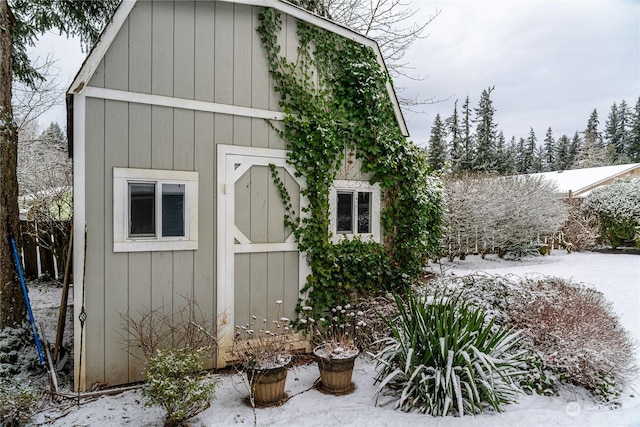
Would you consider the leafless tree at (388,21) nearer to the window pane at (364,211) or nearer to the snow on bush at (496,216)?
the snow on bush at (496,216)

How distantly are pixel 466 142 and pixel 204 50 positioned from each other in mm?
27651

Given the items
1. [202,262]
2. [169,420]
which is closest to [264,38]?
[202,262]

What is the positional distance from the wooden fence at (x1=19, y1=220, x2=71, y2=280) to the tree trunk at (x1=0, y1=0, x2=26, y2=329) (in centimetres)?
455

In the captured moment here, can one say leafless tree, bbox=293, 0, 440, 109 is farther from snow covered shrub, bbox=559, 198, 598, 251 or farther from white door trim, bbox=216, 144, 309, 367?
snow covered shrub, bbox=559, 198, 598, 251

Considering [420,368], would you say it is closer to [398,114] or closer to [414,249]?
[414,249]

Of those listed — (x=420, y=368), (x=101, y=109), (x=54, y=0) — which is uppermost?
(x=54, y=0)

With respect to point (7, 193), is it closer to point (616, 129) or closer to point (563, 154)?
point (563, 154)

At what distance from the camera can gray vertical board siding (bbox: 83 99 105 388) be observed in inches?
147

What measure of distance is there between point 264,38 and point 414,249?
366 centimetres

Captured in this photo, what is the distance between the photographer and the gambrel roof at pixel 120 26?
3693mm

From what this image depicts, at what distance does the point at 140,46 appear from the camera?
13.1ft

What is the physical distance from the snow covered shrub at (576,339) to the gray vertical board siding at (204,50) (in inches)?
182

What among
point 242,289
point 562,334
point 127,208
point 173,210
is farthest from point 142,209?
point 562,334

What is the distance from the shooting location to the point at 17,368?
4.15 meters
